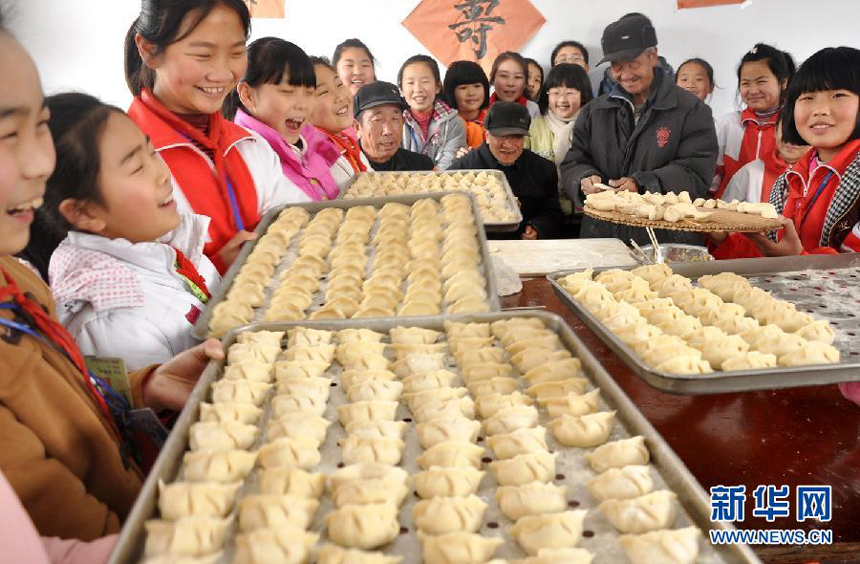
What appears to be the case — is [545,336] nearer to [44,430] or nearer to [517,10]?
[44,430]

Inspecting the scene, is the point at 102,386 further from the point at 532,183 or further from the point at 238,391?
the point at 532,183

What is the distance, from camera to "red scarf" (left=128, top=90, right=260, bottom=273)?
6.83 feet

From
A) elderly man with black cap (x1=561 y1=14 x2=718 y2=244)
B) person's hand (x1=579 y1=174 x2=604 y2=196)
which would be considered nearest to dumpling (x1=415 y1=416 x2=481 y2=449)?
elderly man with black cap (x1=561 y1=14 x2=718 y2=244)

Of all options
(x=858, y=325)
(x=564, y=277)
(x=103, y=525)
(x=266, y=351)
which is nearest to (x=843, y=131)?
(x=858, y=325)

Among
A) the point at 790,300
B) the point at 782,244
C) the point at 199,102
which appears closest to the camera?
the point at 790,300

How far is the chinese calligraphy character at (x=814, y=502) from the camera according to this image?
109 centimetres

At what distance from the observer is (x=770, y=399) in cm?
146

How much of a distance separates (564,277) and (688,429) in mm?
731

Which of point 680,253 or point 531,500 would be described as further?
point 680,253

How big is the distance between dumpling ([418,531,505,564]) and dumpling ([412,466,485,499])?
10cm

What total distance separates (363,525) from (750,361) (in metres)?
0.98

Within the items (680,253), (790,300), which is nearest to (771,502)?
(790,300)

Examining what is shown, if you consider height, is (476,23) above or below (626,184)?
above

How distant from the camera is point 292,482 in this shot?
98cm
